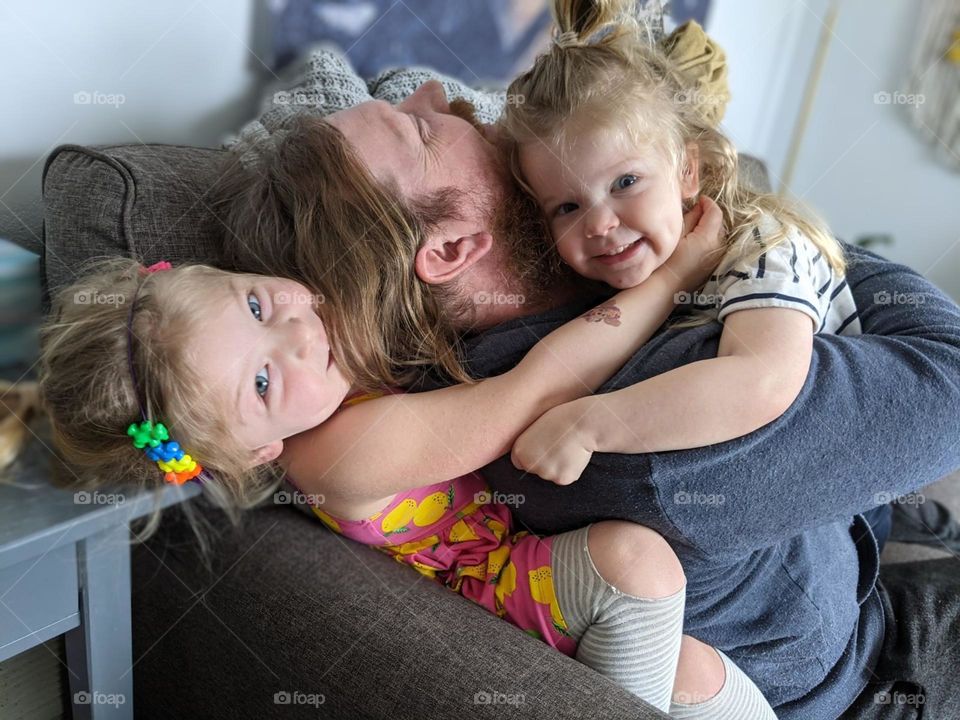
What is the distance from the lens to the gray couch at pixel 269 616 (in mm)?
875

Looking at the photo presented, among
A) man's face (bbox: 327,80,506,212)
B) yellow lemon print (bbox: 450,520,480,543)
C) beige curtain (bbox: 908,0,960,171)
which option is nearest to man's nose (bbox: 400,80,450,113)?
man's face (bbox: 327,80,506,212)

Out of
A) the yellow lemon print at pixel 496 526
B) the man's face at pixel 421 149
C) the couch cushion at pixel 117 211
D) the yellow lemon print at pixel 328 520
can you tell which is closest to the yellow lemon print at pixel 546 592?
the yellow lemon print at pixel 496 526

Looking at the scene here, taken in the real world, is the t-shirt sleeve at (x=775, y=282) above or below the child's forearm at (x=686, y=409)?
above

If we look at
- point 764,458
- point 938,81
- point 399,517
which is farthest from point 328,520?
point 938,81

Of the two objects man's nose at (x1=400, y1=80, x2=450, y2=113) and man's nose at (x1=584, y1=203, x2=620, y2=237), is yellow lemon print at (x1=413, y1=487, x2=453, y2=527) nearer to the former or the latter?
man's nose at (x1=584, y1=203, x2=620, y2=237)

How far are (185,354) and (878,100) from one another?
347 centimetres

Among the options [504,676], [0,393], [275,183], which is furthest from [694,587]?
[0,393]

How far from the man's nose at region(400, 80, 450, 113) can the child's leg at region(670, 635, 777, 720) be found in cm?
80

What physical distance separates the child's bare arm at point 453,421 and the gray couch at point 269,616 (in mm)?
153

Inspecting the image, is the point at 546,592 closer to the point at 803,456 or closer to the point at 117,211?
the point at 803,456

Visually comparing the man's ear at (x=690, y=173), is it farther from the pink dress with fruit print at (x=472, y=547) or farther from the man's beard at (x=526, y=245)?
the pink dress with fruit print at (x=472, y=547)

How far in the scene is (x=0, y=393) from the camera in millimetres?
1030

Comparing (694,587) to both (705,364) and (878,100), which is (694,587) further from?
(878,100)

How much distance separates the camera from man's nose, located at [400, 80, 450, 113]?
113 centimetres
